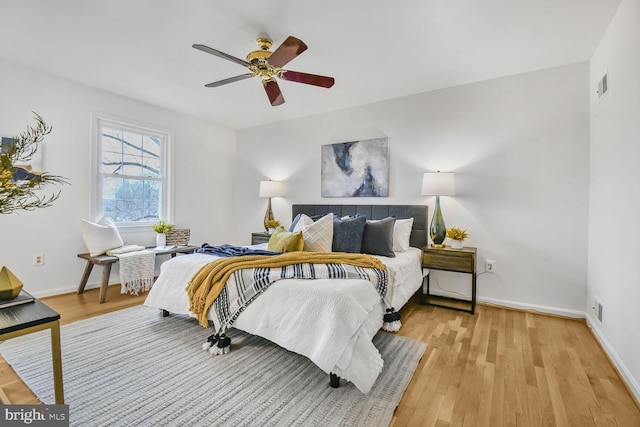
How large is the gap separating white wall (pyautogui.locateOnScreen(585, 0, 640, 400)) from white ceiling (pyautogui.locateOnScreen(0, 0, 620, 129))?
0.95 feet

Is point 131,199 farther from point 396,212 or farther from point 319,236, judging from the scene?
point 396,212

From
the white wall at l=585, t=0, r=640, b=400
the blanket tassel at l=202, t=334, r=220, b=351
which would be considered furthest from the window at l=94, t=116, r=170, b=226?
the white wall at l=585, t=0, r=640, b=400

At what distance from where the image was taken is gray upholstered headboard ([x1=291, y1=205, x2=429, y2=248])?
361 cm

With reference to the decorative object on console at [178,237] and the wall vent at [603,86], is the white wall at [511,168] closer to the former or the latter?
the wall vent at [603,86]

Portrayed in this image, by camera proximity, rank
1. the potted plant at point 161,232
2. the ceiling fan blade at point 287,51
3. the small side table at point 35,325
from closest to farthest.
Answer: the small side table at point 35,325 < the ceiling fan blade at point 287,51 < the potted plant at point 161,232

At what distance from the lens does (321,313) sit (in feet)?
6.12

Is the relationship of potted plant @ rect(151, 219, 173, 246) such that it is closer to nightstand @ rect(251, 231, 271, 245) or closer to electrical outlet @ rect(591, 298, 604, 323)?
nightstand @ rect(251, 231, 271, 245)

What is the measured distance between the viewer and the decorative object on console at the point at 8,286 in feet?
5.06

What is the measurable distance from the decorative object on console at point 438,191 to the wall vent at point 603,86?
1341 mm

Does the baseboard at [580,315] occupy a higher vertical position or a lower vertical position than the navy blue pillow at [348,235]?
lower

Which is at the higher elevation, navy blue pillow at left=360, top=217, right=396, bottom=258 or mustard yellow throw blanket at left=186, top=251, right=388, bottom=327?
navy blue pillow at left=360, top=217, right=396, bottom=258

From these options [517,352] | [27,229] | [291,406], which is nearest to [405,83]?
[517,352]

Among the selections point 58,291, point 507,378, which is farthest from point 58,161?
point 507,378

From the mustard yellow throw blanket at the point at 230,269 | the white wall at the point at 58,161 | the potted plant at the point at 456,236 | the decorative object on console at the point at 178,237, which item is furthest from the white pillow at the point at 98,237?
the potted plant at the point at 456,236
